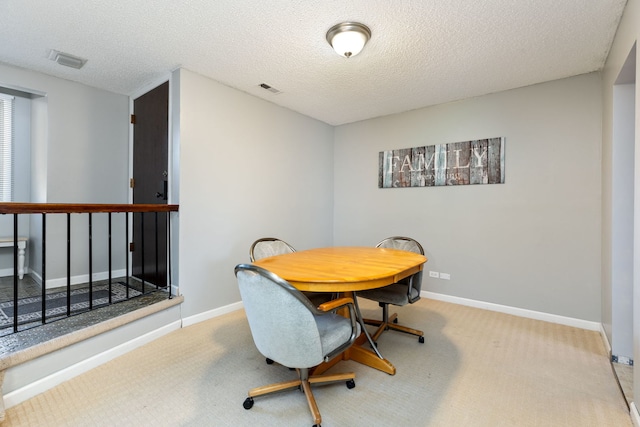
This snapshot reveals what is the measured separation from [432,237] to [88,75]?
14.4ft

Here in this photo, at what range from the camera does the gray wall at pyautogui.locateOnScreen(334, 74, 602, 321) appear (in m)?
2.82

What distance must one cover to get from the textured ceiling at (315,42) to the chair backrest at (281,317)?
179 cm

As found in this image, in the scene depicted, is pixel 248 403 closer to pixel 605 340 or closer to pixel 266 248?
pixel 266 248

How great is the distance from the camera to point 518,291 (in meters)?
3.14

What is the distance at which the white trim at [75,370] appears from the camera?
1701 millimetres

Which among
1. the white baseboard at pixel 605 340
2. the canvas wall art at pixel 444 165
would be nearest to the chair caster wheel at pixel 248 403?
the white baseboard at pixel 605 340

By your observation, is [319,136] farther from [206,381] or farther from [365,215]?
[206,381]

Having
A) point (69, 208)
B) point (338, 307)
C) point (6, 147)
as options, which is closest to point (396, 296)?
point (338, 307)

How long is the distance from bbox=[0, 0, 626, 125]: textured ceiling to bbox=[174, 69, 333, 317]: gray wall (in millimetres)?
340

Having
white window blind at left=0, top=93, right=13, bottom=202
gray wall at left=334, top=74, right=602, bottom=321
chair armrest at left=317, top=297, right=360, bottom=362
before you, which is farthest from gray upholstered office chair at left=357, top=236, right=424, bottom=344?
white window blind at left=0, top=93, right=13, bottom=202

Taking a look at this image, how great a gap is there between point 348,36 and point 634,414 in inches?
114

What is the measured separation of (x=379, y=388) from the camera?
1861mm

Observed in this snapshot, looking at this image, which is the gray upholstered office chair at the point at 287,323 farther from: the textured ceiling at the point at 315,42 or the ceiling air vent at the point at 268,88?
the ceiling air vent at the point at 268,88

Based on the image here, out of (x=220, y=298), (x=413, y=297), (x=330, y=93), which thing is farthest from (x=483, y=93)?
(x=220, y=298)
